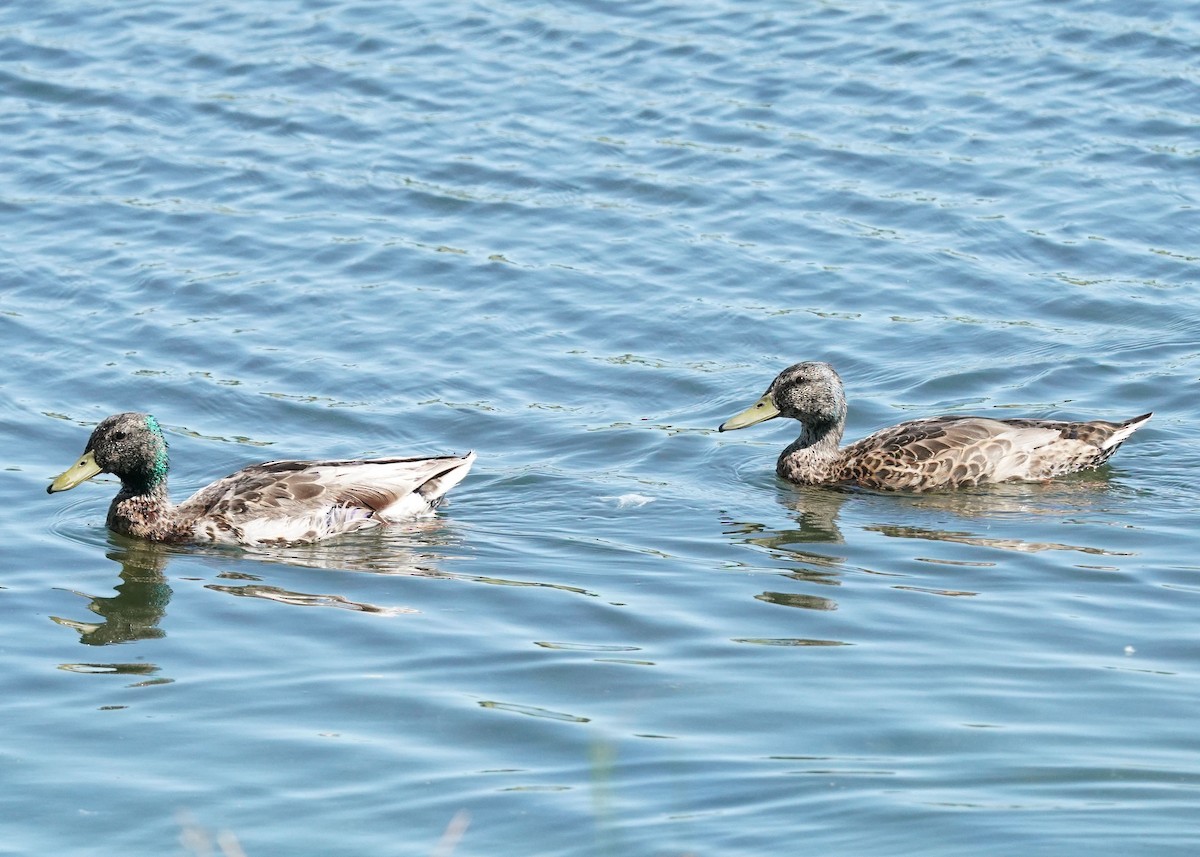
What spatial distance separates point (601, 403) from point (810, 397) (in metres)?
1.71

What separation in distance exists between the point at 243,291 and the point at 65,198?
11.2 feet

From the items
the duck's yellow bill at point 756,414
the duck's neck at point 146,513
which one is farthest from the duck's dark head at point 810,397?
the duck's neck at point 146,513

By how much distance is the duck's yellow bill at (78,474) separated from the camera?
12.5m

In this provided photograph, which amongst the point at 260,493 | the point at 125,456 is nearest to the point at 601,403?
the point at 260,493

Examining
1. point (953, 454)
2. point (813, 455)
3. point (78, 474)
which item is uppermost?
point (78, 474)

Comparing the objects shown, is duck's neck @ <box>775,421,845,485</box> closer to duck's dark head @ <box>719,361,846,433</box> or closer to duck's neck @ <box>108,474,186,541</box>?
duck's dark head @ <box>719,361,846,433</box>

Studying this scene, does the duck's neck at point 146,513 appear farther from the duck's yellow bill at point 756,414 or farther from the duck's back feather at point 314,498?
the duck's yellow bill at point 756,414

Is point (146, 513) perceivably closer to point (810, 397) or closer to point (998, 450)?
point (810, 397)

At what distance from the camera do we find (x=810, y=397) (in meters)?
13.9

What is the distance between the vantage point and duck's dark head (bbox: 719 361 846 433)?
13.9 m

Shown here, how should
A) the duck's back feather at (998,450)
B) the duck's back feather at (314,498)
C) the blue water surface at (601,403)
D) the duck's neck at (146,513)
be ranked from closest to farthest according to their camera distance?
1. the blue water surface at (601,403)
2. the duck's back feather at (314,498)
3. the duck's neck at (146,513)
4. the duck's back feather at (998,450)

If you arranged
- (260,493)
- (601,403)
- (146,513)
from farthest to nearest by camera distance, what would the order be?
(601,403) → (146,513) → (260,493)

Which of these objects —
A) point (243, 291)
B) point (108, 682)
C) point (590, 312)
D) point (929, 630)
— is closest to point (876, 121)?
point (590, 312)

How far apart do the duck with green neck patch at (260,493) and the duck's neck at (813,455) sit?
237 centimetres
